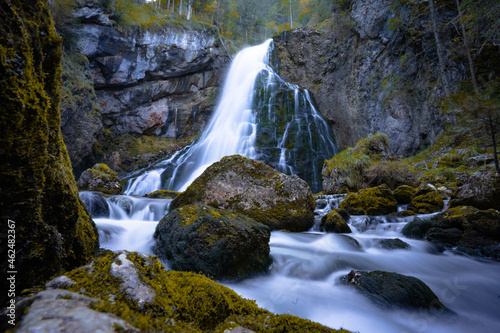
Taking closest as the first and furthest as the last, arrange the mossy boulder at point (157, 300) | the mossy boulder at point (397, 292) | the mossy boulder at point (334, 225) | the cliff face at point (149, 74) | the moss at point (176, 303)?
the mossy boulder at point (157, 300)
the moss at point (176, 303)
the mossy boulder at point (397, 292)
the mossy boulder at point (334, 225)
the cliff face at point (149, 74)

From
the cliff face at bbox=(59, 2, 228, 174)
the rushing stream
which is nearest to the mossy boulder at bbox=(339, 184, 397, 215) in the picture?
the rushing stream

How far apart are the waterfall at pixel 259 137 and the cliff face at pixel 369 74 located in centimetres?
219

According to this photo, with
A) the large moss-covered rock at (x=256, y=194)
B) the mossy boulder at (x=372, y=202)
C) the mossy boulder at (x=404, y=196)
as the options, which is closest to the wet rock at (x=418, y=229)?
the mossy boulder at (x=372, y=202)

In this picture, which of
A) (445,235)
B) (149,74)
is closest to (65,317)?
(445,235)

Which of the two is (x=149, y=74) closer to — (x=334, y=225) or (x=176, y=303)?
(x=334, y=225)

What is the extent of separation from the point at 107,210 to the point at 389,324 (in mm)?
8424

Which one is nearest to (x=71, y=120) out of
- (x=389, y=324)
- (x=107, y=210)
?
(x=107, y=210)

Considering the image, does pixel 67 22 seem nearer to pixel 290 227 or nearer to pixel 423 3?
pixel 290 227

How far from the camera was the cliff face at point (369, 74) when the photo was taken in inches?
594

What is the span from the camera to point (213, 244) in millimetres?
3479

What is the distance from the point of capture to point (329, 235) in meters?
6.14

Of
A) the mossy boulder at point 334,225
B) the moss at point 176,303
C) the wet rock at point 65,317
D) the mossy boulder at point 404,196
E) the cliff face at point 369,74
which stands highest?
the cliff face at point 369,74

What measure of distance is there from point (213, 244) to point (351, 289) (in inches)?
82.4

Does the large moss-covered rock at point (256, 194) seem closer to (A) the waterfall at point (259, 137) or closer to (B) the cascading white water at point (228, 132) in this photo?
(A) the waterfall at point (259, 137)
